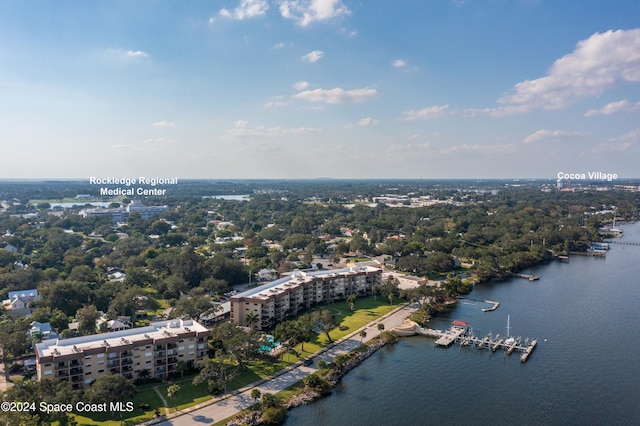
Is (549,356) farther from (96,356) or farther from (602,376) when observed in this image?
(96,356)

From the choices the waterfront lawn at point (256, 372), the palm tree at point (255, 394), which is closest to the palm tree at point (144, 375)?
the waterfront lawn at point (256, 372)

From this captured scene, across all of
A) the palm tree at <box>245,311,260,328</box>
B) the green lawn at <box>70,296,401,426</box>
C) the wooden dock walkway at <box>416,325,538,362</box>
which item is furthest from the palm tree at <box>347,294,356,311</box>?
the palm tree at <box>245,311,260,328</box>

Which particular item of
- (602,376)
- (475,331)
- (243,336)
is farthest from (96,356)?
(602,376)

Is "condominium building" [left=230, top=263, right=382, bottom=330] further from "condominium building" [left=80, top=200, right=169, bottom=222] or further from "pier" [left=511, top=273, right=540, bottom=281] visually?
"condominium building" [left=80, top=200, right=169, bottom=222]

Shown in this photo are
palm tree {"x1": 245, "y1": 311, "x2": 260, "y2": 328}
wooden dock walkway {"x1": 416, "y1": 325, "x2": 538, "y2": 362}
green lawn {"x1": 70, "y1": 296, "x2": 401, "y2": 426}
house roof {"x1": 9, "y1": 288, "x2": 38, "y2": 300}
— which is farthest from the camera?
house roof {"x1": 9, "y1": 288, "x2": 38, "y2": 300}

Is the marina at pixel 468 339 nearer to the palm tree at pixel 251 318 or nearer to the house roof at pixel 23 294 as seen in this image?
the palm tree at pixel 251 318
